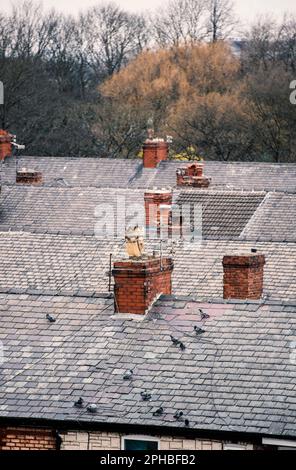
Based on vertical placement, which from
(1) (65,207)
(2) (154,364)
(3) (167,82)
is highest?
(2) (154,364)

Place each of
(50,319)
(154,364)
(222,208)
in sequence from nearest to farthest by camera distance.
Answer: (154,364), (50,319), (222,208)

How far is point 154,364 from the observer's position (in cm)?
1997

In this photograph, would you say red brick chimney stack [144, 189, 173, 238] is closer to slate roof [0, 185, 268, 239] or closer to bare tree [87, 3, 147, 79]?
slate roof [0, 185, 268, 239]

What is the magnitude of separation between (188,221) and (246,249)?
8.03 m

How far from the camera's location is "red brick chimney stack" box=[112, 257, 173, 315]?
2128 cm

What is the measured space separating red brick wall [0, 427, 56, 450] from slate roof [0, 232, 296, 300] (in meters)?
9.04

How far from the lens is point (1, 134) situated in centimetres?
5597

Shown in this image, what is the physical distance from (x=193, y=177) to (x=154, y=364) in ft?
80.8

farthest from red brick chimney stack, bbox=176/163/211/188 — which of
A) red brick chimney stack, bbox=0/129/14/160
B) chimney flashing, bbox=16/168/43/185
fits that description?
red brick chimney stack, bbox=0/129/14/160

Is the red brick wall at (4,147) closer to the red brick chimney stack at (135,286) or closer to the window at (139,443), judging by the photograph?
the red brick chimney stack at (135,286)

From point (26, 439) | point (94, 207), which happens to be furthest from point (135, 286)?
point (94, 207)

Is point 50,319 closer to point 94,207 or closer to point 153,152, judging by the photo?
point 94,207

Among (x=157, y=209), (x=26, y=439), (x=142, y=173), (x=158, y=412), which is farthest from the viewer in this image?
(x=142, y=173)

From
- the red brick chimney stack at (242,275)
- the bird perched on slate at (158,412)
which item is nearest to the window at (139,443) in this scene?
the bird perched on slate at (158,412)
